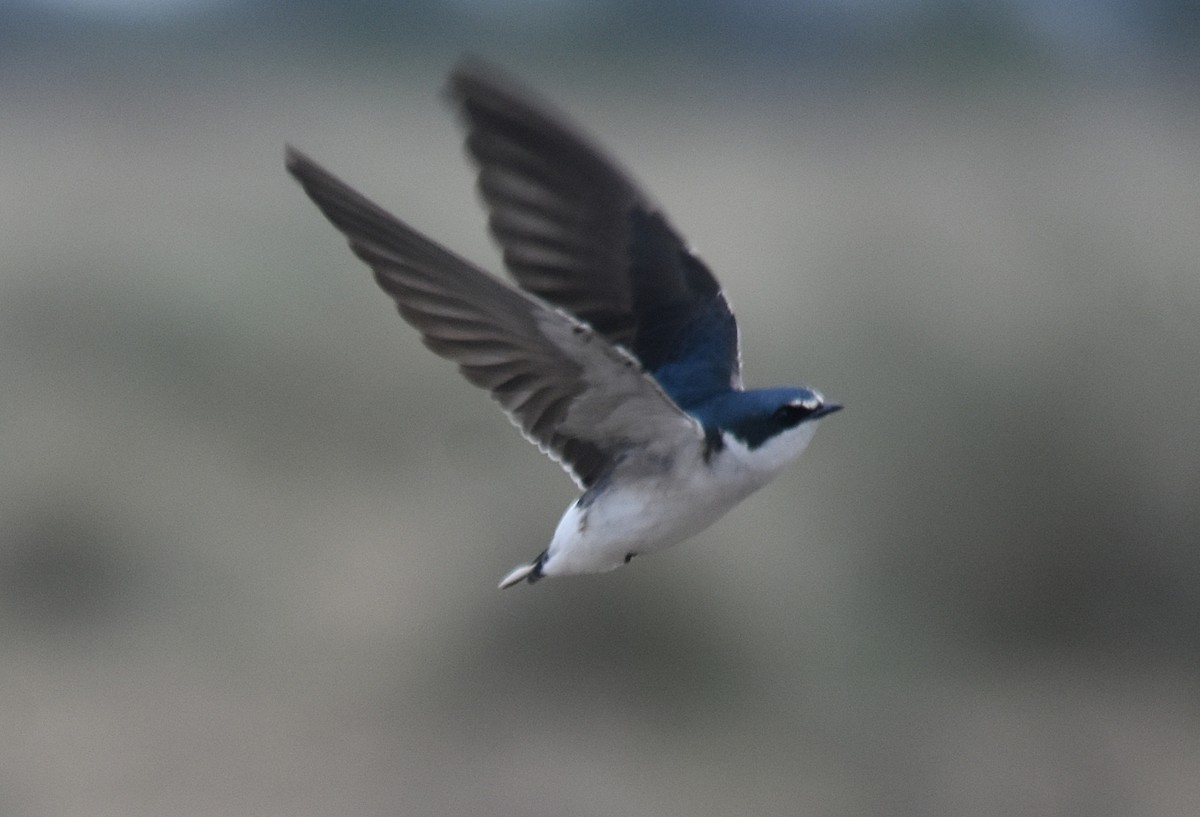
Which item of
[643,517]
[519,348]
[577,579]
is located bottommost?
[577,579]

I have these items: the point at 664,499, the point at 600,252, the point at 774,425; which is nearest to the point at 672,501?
the point at 664,499

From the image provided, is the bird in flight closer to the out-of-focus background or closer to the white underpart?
the white underpart

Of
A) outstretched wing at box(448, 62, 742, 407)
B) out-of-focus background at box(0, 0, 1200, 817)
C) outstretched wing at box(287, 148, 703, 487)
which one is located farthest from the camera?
out-of-focus background at box(0, 0, 1200, 817)

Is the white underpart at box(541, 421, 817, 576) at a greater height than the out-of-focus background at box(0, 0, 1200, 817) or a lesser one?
greater

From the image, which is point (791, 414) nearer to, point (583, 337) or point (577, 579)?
point (583, 337)

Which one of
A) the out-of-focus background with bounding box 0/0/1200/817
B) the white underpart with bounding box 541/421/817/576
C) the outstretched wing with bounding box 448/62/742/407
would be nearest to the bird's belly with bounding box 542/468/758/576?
the white underpart with bounding box 541/421/817/576

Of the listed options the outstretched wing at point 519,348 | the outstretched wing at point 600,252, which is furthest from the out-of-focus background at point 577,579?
the outstretched wing at point 519,348

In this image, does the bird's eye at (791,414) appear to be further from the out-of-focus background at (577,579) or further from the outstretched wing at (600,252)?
the out-of-focus background at (577,579)

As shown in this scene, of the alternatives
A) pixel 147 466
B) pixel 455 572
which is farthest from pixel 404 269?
pixel 147 466
